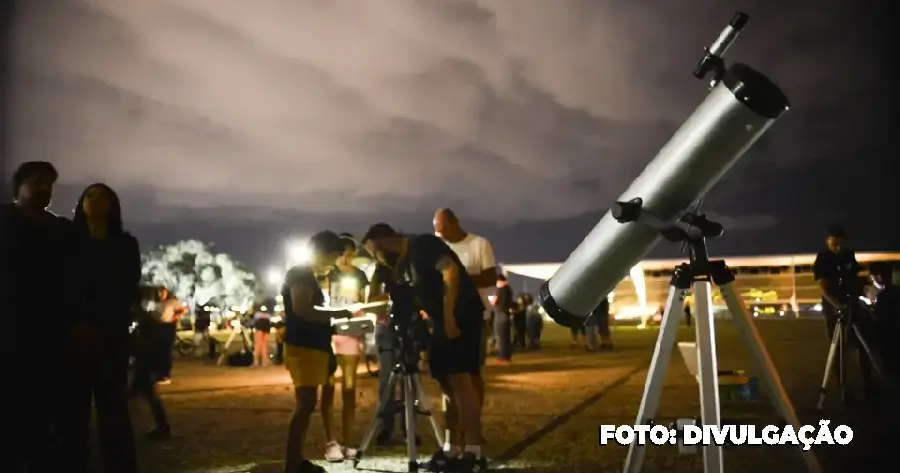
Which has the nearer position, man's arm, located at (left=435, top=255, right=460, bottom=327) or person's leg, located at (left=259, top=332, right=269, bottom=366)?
man's arm, located at (left=435, top=255, right=460, bottom=327)

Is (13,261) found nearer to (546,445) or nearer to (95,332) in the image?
(95,332)

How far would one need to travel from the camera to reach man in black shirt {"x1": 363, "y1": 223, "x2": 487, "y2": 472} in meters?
4.83

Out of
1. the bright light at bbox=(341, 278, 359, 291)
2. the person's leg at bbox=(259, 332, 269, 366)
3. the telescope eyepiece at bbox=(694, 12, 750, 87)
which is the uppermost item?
the telescope eyepiece at bbox=(694, 12, 750, 87)

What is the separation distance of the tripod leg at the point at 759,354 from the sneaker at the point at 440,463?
7.47 ft

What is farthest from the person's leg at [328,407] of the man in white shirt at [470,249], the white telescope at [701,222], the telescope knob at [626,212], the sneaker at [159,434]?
the telescope knob at [626,212]

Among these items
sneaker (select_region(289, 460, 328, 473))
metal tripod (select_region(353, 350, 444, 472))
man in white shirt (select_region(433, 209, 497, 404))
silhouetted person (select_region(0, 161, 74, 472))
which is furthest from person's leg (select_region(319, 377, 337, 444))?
silhouetted person (select_region(0, 161, 74, 472))

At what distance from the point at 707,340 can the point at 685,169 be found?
2.23 feet

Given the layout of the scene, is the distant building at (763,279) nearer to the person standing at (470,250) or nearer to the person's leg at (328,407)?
the person standing at (470,250)

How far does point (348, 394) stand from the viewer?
18.6 ft

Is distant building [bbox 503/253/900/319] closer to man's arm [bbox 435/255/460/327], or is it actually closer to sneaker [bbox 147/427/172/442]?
sneaker [bbox 147/427/172/442]

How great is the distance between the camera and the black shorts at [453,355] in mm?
4883

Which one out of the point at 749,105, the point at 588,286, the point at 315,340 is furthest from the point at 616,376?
the point at 749,105

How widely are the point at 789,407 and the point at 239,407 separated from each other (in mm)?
6674

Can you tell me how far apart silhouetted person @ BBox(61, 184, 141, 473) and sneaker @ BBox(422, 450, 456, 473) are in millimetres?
1803
